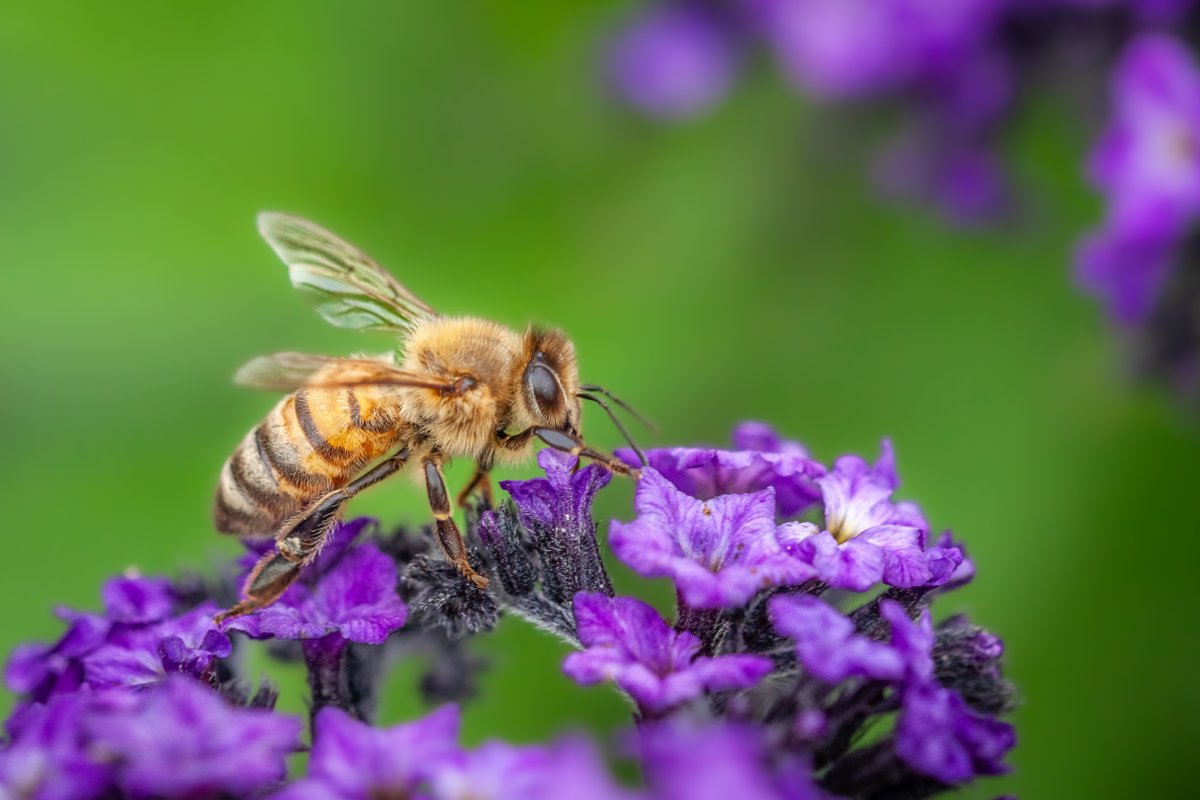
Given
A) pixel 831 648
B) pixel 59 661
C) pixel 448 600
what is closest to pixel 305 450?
pixel 448 600

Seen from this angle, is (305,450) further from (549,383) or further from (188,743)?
(188,743)

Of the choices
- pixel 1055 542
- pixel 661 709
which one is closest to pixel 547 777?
pixel 661 709

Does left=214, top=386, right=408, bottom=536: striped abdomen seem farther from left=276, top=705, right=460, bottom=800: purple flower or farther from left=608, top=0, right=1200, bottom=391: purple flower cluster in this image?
left=608, top=0, right=1200, bottom=391: purple flower cluster

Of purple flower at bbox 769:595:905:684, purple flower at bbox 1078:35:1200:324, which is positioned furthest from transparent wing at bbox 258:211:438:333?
A: purple flower at bbox 1078:35:1200:324

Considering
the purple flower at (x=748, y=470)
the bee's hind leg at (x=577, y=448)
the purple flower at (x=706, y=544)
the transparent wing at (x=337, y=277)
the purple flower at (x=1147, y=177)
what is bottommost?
the purple flower at (x=706, y=544)

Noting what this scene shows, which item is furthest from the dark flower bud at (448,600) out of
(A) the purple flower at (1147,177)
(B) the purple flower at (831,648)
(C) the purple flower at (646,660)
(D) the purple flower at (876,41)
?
(D) the purple flower at (876,41)

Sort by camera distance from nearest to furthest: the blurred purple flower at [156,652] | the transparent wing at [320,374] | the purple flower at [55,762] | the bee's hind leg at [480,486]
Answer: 1. the purple flower at [55,762]
2. the blurred purple flower at [156,652]
3. the transparent wing at [320,374]
4. the bee's hind leg at [480,486]

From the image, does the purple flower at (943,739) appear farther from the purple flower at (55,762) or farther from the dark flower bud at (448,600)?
the purple flower at (55,762)
